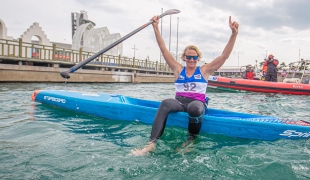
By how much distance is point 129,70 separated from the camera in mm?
23578

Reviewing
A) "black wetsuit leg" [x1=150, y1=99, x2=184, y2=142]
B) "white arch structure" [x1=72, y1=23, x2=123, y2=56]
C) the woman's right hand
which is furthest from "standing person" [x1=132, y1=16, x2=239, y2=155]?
"white arch structure" [x1=72, y1=23, x2=123, y2=56]

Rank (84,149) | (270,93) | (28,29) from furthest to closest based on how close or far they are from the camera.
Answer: (28,29), (270,93), (84,149)

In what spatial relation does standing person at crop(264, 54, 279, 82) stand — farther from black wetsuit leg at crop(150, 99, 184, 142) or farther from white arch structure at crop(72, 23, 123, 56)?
white arch structure at crop(72, 23, 123, 56)

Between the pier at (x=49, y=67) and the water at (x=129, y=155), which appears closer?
the water at (x=129, y=155)

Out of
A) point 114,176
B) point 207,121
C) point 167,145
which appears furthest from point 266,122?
point 114,176

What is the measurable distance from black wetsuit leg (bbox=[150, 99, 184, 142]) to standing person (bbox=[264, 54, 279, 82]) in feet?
35.6

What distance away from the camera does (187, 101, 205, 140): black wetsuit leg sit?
319cm

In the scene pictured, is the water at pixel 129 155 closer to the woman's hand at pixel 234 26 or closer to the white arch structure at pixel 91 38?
the woman's hand at pixel 234 26

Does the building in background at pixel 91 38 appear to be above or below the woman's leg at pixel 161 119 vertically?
above

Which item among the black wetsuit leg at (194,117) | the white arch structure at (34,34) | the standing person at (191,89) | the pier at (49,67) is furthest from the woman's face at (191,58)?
the white arch structure at (34,34)

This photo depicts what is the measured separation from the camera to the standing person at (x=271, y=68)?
41.0 ft

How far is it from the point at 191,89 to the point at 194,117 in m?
0.44

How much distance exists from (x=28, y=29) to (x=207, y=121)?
18645 mm

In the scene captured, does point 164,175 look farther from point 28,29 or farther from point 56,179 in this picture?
point 28,29
